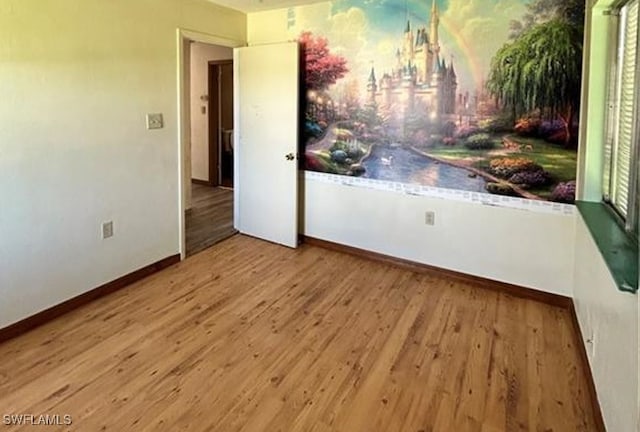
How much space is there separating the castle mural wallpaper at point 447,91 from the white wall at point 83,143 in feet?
A: 4.24

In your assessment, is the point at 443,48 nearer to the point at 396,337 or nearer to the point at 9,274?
the point at 396,337

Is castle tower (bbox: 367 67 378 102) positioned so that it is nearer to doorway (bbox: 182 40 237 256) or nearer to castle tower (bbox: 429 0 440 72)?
castle tower (bbox: 429 0 440 72)

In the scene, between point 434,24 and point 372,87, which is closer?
point 434,24

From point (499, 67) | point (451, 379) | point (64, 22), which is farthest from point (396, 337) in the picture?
point (64, 22)

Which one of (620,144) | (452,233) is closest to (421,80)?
(452,233)

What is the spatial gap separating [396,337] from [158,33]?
2845 millimetres

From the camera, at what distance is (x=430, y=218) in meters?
3.65

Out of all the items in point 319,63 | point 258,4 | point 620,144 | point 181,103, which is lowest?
point 620,144

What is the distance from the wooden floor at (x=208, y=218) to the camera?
4457 millimetres

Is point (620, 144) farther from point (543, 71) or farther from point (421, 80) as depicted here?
point (421, 80)

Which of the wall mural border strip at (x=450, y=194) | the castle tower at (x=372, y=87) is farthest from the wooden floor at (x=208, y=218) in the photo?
the castle tower at (x=372, y=87)

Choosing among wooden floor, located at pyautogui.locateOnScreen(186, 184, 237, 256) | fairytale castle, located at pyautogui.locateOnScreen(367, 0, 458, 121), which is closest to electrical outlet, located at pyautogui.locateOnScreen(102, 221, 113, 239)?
wooden floor, located at pyautogui.locateOnScreen(186, 184, 237, 256)

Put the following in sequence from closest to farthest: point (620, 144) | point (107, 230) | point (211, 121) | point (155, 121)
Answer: point (620, 144)
point (107, 230)
point (155, 121)
point (211, 121)

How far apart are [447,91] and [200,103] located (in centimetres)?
462
